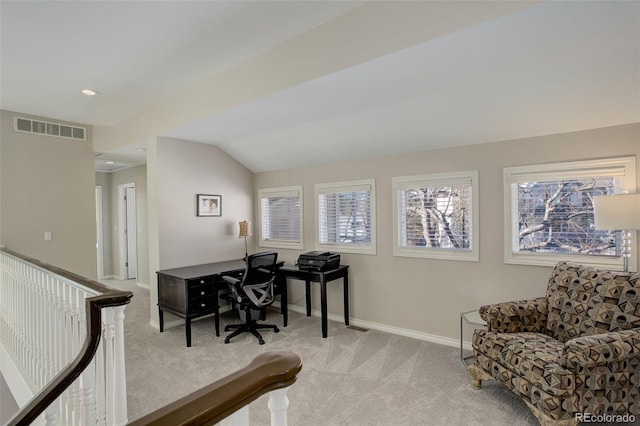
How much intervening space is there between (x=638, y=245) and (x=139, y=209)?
7.05 m

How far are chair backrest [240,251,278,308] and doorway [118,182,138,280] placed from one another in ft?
14.3

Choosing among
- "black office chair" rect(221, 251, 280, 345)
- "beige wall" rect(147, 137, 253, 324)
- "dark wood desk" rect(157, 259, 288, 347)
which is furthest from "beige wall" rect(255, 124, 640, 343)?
"beige wall" rect(147, 137, 253, 324)

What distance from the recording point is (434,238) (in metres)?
3.61

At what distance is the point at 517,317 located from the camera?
101 inches

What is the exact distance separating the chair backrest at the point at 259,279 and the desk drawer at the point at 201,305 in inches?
22.8

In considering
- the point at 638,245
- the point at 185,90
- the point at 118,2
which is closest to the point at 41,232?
the point at 185,90

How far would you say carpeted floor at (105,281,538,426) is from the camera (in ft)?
7.52

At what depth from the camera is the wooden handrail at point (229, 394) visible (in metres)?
0.63

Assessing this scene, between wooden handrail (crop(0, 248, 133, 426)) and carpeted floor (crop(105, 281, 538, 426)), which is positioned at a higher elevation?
wooden handrail (crop(0, 248, 133, 426))

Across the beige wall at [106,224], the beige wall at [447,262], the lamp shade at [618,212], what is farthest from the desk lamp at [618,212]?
the beige wall at [106,224]

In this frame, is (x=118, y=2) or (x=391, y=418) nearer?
(x=118, y=2)

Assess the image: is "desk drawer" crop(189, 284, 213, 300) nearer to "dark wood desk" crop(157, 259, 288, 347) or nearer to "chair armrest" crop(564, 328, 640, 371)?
"dark wood desk" crop(157, 259, 288, 347)

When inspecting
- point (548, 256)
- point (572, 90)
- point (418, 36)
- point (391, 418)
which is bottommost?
point (391, 418)

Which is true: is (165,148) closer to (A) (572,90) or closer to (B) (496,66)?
(B) (496,66)
